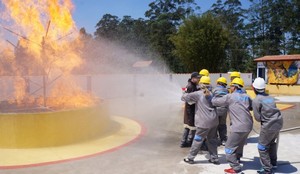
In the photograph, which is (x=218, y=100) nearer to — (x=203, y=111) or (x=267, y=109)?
(x=203, y=111)

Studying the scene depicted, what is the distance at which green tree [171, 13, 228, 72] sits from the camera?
36.4m

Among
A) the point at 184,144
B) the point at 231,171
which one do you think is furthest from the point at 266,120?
the point at 184,144

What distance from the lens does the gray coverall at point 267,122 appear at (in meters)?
5.58

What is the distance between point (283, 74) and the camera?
939 inches

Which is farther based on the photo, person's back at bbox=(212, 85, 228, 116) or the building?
the building

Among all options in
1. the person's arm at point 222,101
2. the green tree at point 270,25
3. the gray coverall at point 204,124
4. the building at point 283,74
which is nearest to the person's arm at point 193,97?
the gray coverall at point 204,124

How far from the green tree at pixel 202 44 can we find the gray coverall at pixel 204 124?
1203 inches

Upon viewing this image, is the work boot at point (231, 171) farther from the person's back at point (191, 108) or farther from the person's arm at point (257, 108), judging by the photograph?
the person's back at point (191, 108)

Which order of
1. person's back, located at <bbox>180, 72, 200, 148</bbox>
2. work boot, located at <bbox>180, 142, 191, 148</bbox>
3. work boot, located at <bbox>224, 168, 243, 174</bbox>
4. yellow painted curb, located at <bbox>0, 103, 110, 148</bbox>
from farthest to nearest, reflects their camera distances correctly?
work boot, located at <bbox>180, 142, 191, 148</bbox> → yellow painted curb, located at <bbox>0, 103, 110, 148</bbox> → person's back, located at <bbox>180, 72, 200, 148</bbox> → work boot, located at <bbox>224, 168, 243, 174</bbox>

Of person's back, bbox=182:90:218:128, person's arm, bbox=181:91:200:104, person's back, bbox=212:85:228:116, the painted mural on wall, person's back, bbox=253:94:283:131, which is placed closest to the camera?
person's back, bbox=253:94:283:131

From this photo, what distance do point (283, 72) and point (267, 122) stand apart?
19946mm

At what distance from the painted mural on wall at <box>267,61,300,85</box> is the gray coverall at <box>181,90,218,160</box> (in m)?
19.0

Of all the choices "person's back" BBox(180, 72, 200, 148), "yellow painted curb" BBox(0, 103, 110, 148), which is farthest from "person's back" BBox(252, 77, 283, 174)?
"yellow painted curb" BBox(0, 103, 110, 148)

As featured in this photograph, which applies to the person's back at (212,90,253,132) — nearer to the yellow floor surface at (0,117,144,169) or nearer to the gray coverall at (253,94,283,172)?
the gray coverall at (253,94,283,172)
